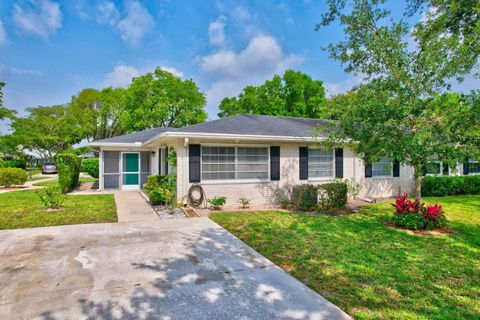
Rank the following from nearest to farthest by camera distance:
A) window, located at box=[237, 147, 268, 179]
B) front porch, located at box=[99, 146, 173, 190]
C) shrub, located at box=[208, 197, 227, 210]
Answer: shrub, located at box=[208, 197, 227, 210]
window, located at box=[237, 147, 268, 179]
front porch, located at box=[99, 146, 173, 190]

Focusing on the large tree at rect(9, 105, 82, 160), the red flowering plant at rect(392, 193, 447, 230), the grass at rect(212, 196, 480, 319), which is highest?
the large tree at rect(9, 105, 82, 160)

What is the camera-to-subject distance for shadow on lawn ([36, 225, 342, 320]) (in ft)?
9.30

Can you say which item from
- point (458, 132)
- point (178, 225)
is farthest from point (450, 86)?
point (178, 225)

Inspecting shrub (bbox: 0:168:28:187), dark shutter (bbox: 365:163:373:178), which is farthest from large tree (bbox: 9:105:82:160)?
dark shutter (bbox: 365:163:373:178)

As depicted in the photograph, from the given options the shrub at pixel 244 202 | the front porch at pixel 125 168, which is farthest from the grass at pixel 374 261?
the front porch at pixel 125 168

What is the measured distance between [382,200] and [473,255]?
6.10m

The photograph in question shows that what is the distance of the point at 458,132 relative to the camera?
214 inches

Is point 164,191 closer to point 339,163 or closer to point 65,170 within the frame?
point 65,170

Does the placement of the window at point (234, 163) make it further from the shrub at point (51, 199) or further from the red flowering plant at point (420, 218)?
the shrub at point (51, 199)

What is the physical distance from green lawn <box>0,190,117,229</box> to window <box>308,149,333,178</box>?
712cm

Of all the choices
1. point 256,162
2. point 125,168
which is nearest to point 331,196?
point 256,162

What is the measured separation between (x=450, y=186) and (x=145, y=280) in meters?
14.0

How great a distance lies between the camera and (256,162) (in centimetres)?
965

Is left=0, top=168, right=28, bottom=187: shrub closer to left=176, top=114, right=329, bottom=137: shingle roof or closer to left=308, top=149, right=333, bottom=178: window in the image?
left=176, top=114, right=329, bottom=137: shingle roof
